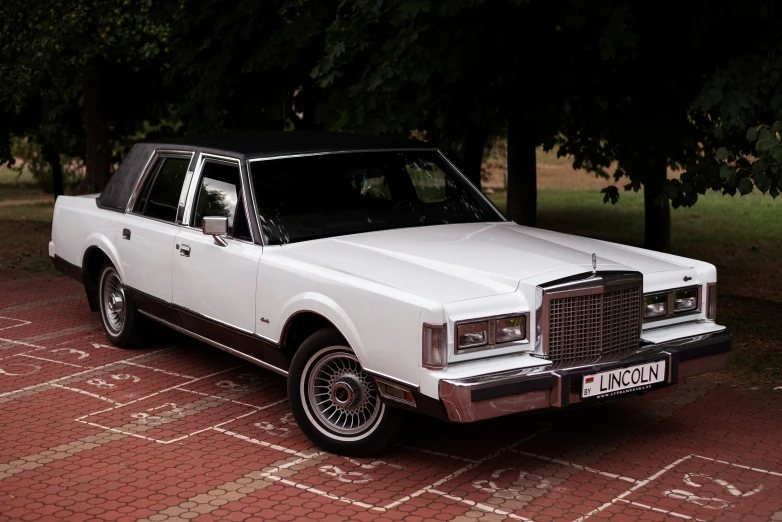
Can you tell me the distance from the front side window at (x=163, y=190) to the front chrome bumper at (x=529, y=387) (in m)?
3.33

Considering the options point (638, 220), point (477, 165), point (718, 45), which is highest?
point (718, 45)

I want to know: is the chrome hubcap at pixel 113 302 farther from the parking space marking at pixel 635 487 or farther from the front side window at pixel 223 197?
the parking space marking at pixel 635 487

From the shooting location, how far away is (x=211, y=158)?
303 inches

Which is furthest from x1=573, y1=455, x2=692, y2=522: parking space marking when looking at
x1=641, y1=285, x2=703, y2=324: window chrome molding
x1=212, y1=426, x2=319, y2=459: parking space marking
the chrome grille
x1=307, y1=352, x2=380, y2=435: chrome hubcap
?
Answer: x1=212, y1=426, x2=319, y2=459: parking space marking

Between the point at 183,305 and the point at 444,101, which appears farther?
the point at 444,101

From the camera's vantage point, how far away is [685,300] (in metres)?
6.66

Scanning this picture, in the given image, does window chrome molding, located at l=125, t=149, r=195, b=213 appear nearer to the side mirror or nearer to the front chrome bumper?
the side mirror

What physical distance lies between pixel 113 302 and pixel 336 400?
11.7 ft

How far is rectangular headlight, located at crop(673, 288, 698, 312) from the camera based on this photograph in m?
6.62

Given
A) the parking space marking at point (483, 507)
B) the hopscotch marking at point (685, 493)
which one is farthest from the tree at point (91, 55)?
the hopscotch marking at point (685, 493)

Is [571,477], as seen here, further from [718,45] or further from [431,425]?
[718,45]

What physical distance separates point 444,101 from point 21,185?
2904 centimetres

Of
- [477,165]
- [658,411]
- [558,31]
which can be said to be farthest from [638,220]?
[658,411]

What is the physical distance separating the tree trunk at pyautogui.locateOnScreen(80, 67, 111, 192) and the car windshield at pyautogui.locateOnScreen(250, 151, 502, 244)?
11398mm
